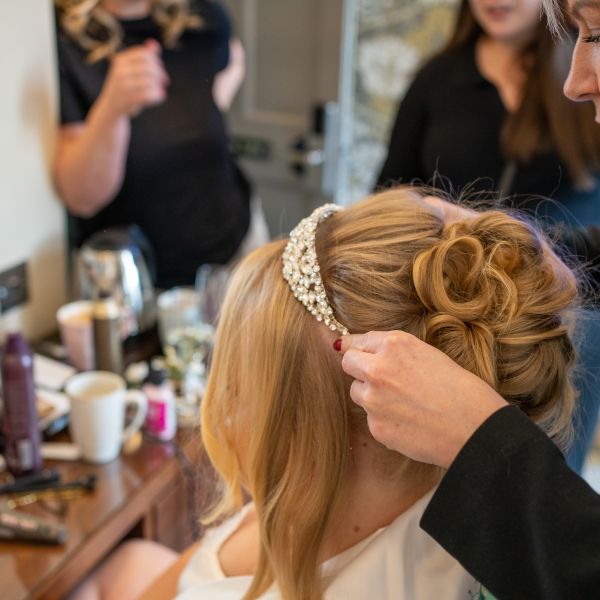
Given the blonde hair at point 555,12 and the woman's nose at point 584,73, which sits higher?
the blonde hair at point 555,12

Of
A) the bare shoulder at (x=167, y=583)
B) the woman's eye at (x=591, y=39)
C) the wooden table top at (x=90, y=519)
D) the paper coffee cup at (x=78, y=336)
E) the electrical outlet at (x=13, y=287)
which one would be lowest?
the bare shoulder at (x=167, y=583)

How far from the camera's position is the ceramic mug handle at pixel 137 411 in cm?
131

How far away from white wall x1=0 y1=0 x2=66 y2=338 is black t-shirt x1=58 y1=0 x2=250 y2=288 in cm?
8

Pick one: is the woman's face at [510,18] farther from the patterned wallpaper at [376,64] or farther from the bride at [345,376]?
the bride at [345,376]

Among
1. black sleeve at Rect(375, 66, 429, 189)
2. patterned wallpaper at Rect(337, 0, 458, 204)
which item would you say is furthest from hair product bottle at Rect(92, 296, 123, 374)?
patterned wallpaper at Rect(337, 0, 458, 204)

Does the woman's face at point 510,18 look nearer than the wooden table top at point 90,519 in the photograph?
No

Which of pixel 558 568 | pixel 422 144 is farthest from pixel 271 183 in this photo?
pixel 558 568

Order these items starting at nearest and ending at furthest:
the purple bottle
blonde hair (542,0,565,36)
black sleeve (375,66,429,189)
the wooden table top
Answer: blonde hair (542,0,565,36), the wooden table top, the purple bottle, black sleeve (375,66,429,189)

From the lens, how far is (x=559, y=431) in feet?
3.04

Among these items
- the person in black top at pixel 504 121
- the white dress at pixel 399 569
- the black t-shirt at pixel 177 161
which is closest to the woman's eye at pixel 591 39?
the white dress at pixel 399 569

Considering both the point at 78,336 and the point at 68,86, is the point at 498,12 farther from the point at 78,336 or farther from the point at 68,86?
the point at 78,336

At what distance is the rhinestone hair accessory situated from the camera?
0.85m

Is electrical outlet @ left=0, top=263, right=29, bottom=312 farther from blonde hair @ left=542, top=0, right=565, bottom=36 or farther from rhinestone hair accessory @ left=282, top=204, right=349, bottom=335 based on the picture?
blonde hair @ left=542, top=0, right=565, bottom=36

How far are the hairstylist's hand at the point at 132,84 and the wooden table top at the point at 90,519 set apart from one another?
63cm
